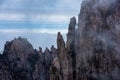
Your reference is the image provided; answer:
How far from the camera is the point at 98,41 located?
402 feet

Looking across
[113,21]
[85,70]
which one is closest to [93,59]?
[85,70]

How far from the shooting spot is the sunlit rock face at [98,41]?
11719 cm

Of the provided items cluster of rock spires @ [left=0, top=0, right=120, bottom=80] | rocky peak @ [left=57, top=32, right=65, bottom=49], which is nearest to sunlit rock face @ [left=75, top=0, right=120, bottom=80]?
cluster of rock spires @ [left=0, top=0, right=120, bottom=80]

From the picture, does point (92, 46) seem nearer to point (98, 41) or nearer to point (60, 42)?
point (98, 41)

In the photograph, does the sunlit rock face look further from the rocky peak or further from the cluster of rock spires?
the rocky peak

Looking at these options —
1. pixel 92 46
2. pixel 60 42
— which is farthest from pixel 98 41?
pixel 60 42

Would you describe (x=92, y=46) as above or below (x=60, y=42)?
below

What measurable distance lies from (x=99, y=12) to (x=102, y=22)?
117 inches

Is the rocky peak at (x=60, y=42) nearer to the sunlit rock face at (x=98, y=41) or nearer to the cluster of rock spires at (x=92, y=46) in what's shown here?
the cluster of rock spires at (x=92, y=46)

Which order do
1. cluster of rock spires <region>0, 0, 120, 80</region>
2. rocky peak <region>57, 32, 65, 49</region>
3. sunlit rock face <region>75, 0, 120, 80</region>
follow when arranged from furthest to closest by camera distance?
rocky peak <region>57, 32, 65, 49</region>, cluster of rock spires <region>0, 0, 120, 80</region>, sunlit rock face <region>75, 0, 120, 80</region>

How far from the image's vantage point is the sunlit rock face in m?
117

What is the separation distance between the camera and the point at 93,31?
125m

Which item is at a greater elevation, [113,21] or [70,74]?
[113,21]

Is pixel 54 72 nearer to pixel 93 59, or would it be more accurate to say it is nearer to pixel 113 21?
pixel 93 59
